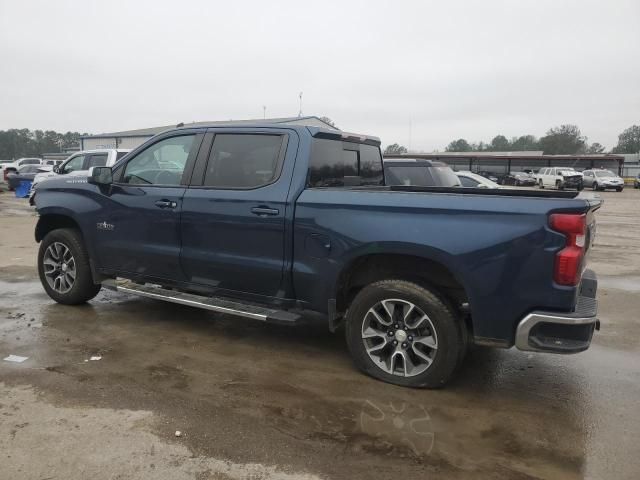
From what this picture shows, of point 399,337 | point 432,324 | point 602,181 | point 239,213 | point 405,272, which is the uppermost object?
point 602,181

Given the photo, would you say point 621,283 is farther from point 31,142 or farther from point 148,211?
point 31,142

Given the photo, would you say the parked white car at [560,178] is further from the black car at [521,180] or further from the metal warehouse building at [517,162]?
the metal warehouse building at [517,162]

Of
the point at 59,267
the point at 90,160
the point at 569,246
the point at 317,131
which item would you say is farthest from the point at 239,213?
the point at 90,160

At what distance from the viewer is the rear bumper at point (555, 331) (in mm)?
3430

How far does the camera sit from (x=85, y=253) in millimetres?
5723

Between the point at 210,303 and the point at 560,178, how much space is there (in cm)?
3858

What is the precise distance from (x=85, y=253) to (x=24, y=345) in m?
1.26

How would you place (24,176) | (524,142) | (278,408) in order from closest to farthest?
(278,408), (24,176), (524,142)

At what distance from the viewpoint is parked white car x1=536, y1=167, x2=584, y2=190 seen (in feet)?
116

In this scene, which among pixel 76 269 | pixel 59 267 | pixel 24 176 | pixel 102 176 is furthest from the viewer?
pixel 24 176

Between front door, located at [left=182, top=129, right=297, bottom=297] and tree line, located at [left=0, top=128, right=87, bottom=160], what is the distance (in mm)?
115909

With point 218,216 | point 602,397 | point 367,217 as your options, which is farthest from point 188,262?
point 602,397

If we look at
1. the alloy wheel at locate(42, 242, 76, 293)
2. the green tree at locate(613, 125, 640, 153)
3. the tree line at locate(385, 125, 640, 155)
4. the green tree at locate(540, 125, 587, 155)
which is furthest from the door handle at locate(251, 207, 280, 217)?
the green tree at locate(613, 125, 640, 153)

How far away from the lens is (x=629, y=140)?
118m
